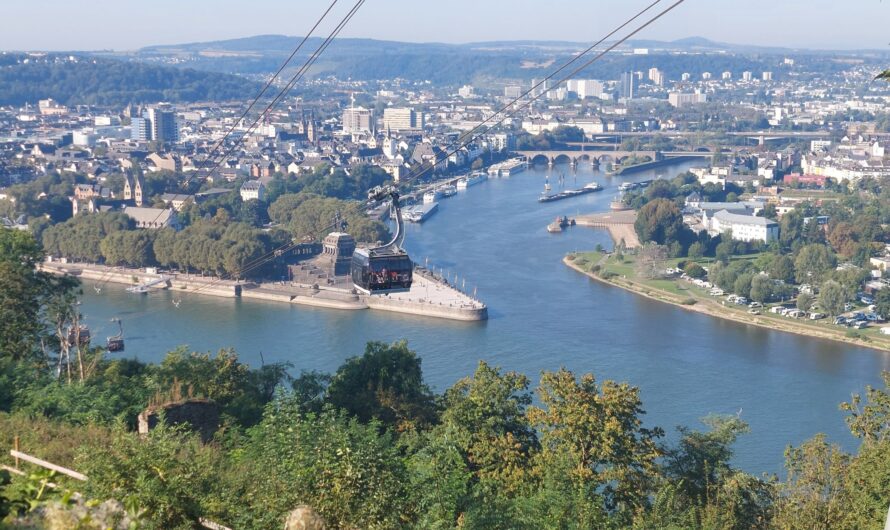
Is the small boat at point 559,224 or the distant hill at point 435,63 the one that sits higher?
the distant hill at point 435,63

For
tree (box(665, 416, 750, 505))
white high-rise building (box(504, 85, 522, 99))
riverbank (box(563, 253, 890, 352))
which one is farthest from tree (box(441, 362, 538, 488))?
white high-rise building (box(504, 85, 522, 99))

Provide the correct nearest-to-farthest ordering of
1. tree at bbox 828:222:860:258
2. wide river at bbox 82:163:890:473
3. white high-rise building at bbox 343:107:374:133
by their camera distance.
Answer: wide river at bbox 82:163:890:473
tree at bbox 828:222:860:258
white high-rise building at bbox 343:107:374:133

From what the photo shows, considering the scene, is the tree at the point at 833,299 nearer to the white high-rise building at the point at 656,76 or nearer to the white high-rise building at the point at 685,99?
the white high-rise building at the point at 685,99

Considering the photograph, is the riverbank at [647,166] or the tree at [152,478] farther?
the riverbank at [647,166]

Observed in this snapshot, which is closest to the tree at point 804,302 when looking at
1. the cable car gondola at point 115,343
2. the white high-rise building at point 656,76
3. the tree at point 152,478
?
the cable car gondola at point 115,343

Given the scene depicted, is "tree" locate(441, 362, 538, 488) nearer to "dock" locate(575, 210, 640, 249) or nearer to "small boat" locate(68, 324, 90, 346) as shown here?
"small boat" locate(68, 324, 90, 346)

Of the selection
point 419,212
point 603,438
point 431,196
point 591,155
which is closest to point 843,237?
point 419,212
